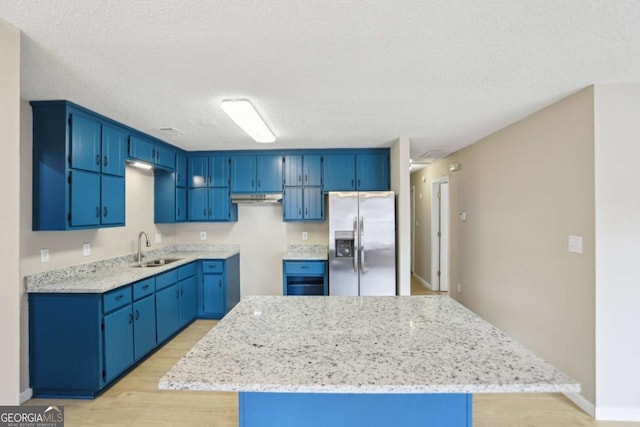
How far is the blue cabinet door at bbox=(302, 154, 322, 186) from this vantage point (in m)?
4.31

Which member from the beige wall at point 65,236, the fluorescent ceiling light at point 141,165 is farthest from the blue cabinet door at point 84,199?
the fluorescent ceiling light at point 141,165

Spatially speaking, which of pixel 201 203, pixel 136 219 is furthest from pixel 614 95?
pixel 136 219

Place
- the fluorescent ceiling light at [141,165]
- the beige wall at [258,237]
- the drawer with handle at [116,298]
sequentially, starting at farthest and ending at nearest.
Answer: the beige wall at [258,237] < the fluorescent ceiling light at [141,165] < the drawer with handle at [116,298]

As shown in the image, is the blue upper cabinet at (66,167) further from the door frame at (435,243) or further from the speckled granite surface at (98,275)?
the door frame at (435,243)

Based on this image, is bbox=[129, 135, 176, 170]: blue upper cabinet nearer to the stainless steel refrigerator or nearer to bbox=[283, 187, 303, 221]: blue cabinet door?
bbox=[283, 187, 303, 221]: blue cabinet door

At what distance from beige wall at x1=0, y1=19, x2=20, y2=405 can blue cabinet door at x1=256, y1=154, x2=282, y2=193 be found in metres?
2.91

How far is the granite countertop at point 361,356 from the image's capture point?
1024mm

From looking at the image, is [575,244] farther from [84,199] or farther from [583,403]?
[84,199]

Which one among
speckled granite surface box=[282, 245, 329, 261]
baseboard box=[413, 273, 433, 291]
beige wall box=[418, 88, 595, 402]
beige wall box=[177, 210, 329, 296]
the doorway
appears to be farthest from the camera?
baseboard box=[413, 273, 433, 291]

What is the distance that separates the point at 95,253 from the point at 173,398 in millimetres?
1704

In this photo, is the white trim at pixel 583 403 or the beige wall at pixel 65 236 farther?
the beige wall at pixel 65 236

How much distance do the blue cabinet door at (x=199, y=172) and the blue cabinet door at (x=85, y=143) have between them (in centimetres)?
164

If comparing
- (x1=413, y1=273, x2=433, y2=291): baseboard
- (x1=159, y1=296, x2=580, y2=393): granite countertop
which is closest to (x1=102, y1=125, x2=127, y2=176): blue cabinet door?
(x1=159, y1=296, x2=580, y2=393): granite countertop

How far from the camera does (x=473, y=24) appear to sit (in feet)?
4.79
